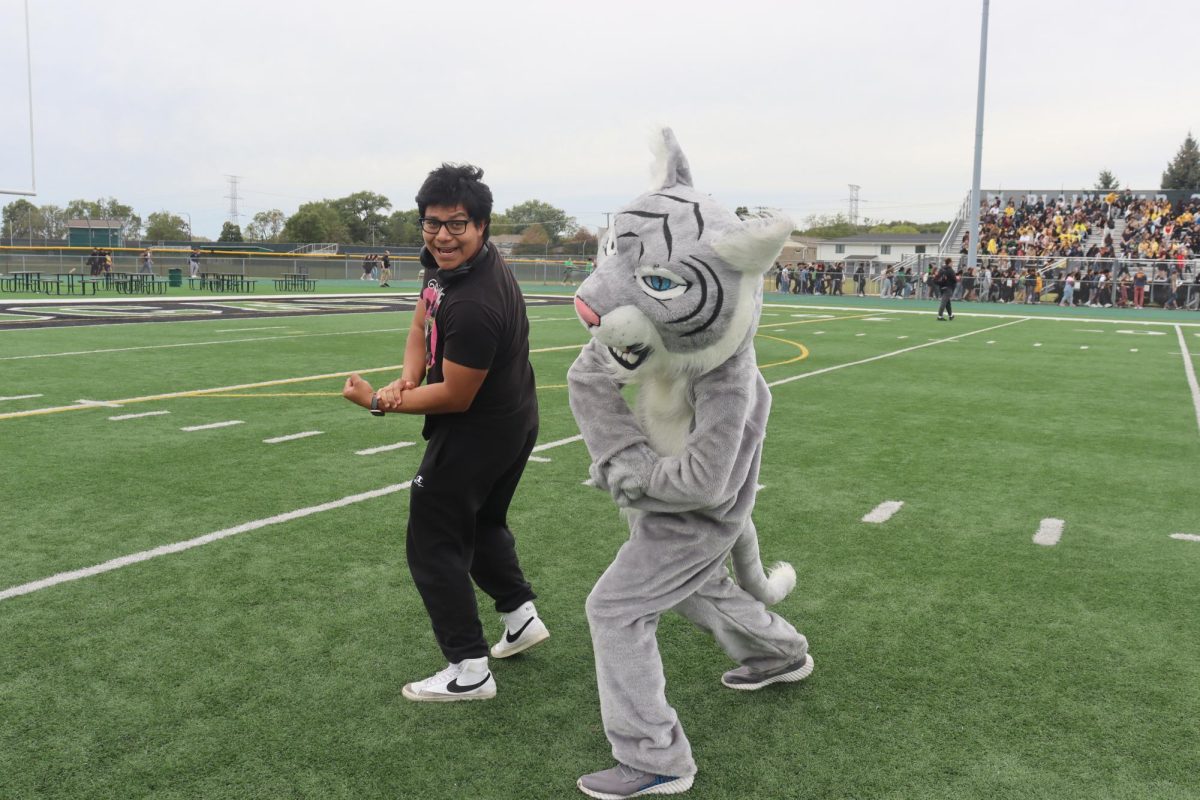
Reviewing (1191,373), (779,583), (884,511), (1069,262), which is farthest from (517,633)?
(1069,262)

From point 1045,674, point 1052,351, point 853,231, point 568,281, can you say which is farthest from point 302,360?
point 853,231

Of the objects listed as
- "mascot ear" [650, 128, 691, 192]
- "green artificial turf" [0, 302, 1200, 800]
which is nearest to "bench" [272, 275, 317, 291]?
"green artificial turf" [0, 302, 1200, 800]

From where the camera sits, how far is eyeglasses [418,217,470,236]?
3393 mm

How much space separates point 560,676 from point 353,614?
1.11 metres

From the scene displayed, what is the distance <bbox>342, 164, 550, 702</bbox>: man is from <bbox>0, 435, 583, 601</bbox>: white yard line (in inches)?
76.3

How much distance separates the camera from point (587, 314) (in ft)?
9.59

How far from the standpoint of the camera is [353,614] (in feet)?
14.4

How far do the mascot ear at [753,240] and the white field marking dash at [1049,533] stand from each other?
373 centimetres

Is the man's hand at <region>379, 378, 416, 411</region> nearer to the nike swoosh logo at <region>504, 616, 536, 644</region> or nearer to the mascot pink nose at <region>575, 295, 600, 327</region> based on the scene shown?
the mascot pink nose at <region>575, 295, 600, 327</region>

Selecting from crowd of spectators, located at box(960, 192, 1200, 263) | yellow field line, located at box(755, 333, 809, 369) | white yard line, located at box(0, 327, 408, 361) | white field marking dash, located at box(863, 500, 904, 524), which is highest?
crowd of spectators, located at box(960, 192, 1200, 263)

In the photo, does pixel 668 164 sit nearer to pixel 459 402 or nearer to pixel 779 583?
pixel 459 402

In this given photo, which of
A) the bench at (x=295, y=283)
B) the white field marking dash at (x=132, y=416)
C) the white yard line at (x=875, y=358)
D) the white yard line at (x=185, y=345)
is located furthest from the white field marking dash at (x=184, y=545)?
the bench at (x=295, y=283)

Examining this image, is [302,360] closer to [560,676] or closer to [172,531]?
[172,531]

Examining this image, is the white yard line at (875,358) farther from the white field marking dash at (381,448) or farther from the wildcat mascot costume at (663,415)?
the wildcat mascot costume at (663,415)
